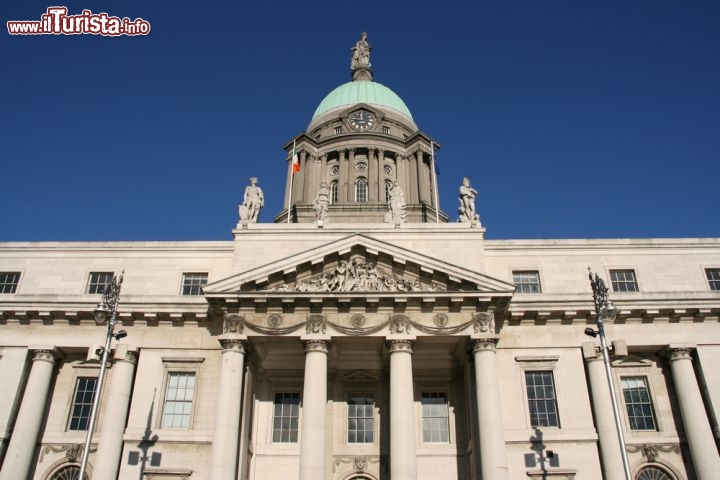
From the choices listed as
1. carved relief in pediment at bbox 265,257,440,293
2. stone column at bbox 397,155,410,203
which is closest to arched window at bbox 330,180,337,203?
stone column at bbox 397,155,410,203

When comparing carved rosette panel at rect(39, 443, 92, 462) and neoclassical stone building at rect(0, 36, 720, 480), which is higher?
neoclassical stone building at rect(0, 36, 720, 480)

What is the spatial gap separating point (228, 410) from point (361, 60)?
4547 cm

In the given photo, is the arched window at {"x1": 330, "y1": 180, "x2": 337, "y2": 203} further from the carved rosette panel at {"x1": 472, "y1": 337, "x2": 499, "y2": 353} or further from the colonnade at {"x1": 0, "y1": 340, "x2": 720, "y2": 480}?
the carved rosette panel at {"x1": 472, "y1": 337, "x2": 499, "y2": 353}

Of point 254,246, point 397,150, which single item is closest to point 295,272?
point 254,246

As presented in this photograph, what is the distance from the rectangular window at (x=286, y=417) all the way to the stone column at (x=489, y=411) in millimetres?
8725

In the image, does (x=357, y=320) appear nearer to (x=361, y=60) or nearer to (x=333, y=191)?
(x=333, y=191)

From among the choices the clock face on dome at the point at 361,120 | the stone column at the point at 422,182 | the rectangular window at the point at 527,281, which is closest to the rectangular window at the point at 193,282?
the rectangular window at the point at 527,281

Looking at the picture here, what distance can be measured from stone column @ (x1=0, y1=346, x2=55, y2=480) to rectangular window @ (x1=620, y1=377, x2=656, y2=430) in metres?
26.1

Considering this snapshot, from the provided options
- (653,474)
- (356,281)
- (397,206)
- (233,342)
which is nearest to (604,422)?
(653,474)

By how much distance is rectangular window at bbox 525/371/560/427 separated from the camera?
27.1 meters

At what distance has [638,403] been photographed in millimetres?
27828

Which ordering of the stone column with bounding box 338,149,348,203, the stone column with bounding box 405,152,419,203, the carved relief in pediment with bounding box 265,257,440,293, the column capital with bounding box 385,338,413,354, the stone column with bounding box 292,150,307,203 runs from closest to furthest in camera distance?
the column capital with bounding box 385,338,413,354
the carved relief in pediment with bounding box 265,257,440,293
the stone column with bounding box 338,149,348,203
the stone column with bounding box 405,152,419,203
the stone column with bounding box 292,150,307,203

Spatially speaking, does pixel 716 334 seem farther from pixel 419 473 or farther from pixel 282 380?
pixel 282 380

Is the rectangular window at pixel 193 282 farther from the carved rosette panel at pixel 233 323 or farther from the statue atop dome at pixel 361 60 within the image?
the statue atop dome at pixel 361 60
